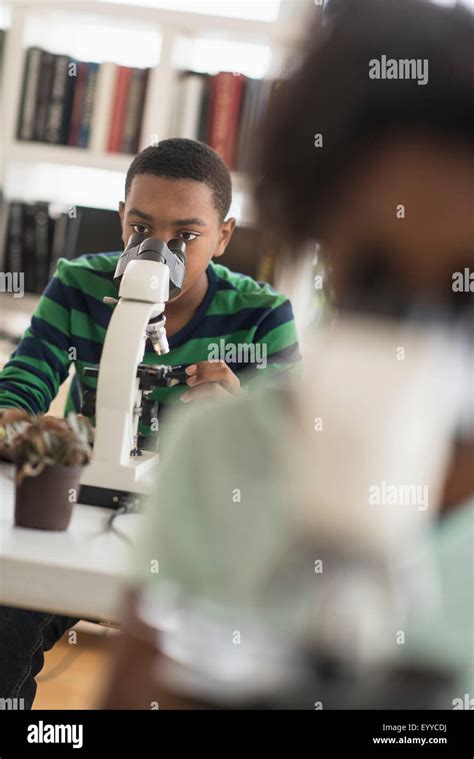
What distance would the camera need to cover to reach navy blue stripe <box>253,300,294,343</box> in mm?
1457

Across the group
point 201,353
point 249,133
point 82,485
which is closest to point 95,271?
point 201,353

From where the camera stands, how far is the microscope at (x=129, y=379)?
3.23ft

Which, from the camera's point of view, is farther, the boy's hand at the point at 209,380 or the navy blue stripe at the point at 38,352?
the navy blue stripe at the point at 38,352

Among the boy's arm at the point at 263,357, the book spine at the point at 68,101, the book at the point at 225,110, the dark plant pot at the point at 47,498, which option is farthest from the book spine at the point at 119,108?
the dark plant pot at the point at 47,498

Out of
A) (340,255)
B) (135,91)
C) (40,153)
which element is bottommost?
(340,255)

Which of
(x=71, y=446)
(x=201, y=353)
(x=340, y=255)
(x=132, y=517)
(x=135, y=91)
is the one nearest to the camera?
(x=340, y=255)

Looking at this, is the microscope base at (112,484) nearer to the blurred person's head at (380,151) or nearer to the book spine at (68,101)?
the blurred person's head at (380,151)

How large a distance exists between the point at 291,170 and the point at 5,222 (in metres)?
1.97

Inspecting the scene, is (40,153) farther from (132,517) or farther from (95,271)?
(132,517)

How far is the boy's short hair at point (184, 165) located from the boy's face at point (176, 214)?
0.04ft

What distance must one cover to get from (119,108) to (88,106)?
0.09 meters

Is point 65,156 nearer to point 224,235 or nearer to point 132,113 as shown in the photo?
point 132,113

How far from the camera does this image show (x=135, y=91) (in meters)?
2.07

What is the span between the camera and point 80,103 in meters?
2.11
